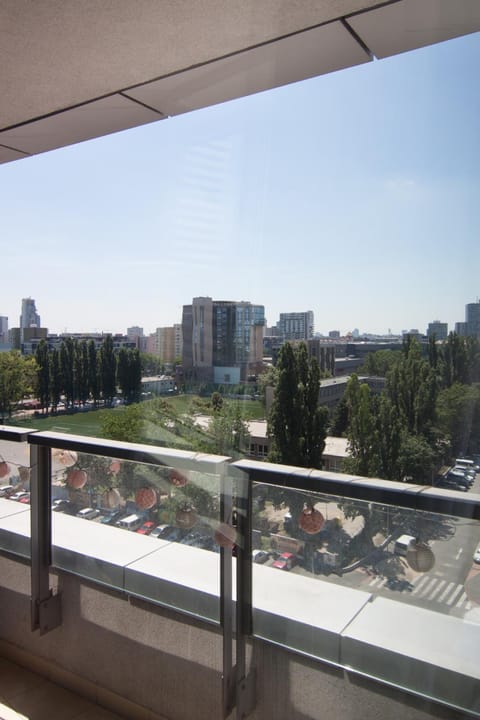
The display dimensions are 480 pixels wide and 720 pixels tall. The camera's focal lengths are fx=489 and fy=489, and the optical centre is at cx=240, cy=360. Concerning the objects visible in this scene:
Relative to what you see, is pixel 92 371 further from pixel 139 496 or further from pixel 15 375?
pixel 139 496

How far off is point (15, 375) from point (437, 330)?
8.98 ft

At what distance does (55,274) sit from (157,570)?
262cm

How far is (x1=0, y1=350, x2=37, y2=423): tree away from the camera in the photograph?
131 inches

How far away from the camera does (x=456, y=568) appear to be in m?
1.15

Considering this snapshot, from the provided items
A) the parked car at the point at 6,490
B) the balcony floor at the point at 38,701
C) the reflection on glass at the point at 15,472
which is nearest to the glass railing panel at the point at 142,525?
the reflection on glass at the point at 15,472

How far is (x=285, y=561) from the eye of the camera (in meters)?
1.40

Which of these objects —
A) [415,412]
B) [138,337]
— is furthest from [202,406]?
[415,412]

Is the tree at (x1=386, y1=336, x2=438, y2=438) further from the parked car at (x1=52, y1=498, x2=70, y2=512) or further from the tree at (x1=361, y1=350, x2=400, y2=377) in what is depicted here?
the parked car at (x1=52, y1=498, x2=70, y2=512)

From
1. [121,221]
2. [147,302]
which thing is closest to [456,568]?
[147,302]

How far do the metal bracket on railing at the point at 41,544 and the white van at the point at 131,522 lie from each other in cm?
28

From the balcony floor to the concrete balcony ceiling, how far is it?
82.9 inches

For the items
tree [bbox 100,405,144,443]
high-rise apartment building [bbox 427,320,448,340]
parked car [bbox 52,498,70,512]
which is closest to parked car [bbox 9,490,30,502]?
parked car [bbox 52,498,70,512]

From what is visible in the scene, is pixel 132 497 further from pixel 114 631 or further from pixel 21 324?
pixel 21 324

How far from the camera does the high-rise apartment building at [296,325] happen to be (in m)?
2.47
